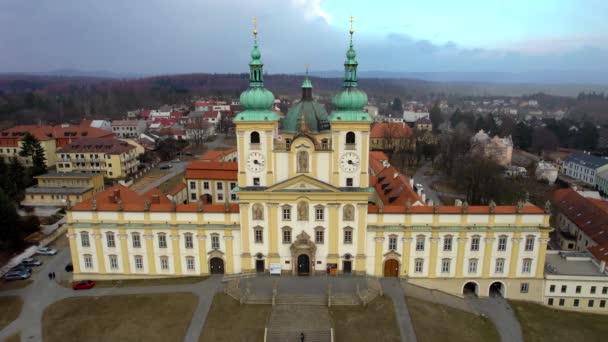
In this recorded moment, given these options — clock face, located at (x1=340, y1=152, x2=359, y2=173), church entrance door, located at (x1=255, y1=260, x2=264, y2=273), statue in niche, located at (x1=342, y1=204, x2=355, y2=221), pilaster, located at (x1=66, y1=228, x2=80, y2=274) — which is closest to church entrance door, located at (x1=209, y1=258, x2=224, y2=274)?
church entrance door, located at (x1=255, y1=260, x2=264, y2=273)

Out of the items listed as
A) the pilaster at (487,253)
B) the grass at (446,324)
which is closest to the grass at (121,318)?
the grass at (446,324)

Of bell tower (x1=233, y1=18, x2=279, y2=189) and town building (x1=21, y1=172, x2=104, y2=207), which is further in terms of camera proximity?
town building (x1=21, y1=172, x2=104, y2=207)

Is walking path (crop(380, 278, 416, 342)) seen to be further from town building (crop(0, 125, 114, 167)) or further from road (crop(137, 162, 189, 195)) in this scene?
town building (crop(0, 125, 114, 167))

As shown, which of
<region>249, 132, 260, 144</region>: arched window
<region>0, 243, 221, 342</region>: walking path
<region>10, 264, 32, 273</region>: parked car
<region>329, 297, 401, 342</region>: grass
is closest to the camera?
<region>329, 297, 401, 342</region>: grass

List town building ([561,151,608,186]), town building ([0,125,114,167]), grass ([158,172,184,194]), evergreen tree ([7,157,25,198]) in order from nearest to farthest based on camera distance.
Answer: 1. evergreen tree ([7,157,25,198])
2. grass ([158,172,184,194])
3. town building ([561,151,608,186])
4. town building ([0,125,114,167])

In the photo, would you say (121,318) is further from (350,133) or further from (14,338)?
(350,133)

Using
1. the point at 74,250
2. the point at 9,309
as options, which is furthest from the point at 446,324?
the point at 9,309
